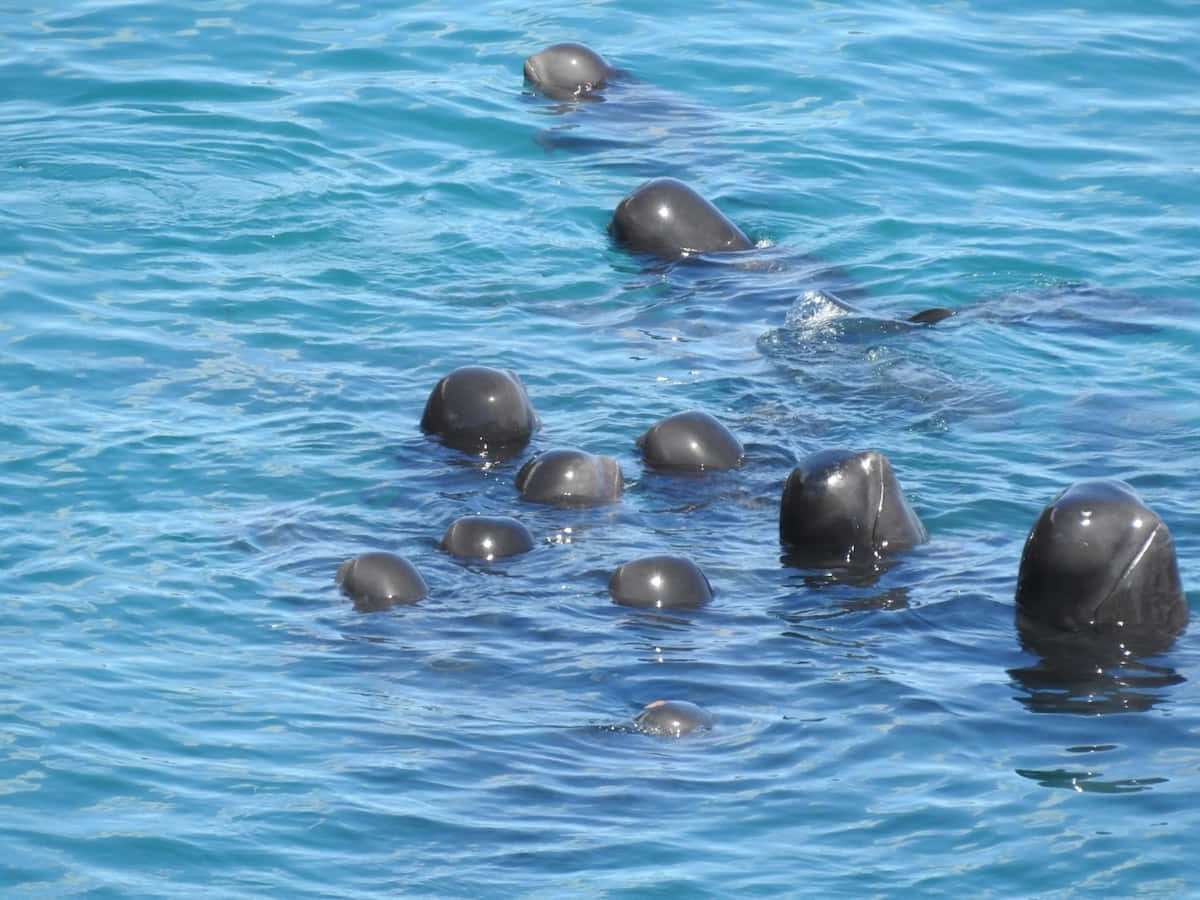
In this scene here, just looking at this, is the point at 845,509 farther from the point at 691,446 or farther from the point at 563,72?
the point at 563,72

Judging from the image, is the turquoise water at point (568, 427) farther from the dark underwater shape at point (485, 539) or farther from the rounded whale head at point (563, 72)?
the rounded whale head at point (563, 72)

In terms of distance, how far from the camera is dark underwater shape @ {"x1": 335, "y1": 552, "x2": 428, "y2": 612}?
8578mm

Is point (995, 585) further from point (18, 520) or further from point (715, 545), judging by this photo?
point (18, 520)

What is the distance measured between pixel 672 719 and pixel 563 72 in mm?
10135

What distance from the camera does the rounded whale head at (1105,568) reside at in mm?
8219

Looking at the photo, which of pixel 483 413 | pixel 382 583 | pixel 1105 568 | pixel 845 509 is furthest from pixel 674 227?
pixel 1105 568

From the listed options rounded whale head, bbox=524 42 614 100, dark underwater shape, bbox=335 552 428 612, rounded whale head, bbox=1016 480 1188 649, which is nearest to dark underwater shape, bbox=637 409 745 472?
dark underwater shape, bbox=335 552 428 612

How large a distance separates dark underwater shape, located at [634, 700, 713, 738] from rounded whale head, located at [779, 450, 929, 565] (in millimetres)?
1862

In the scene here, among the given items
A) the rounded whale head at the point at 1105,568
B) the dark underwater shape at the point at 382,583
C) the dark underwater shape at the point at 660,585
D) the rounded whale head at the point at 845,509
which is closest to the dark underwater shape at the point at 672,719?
the dark underwater shape at the point at 660,585

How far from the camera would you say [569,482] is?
9.73 meters

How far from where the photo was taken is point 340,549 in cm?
925

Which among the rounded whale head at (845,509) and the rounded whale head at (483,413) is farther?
the rounded whale head at (483,413)

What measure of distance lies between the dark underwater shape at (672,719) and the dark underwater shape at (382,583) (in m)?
1.49

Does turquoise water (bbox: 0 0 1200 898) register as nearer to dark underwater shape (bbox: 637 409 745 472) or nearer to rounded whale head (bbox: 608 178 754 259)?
dark underwater shape (bbox: 637 409 745 472)
